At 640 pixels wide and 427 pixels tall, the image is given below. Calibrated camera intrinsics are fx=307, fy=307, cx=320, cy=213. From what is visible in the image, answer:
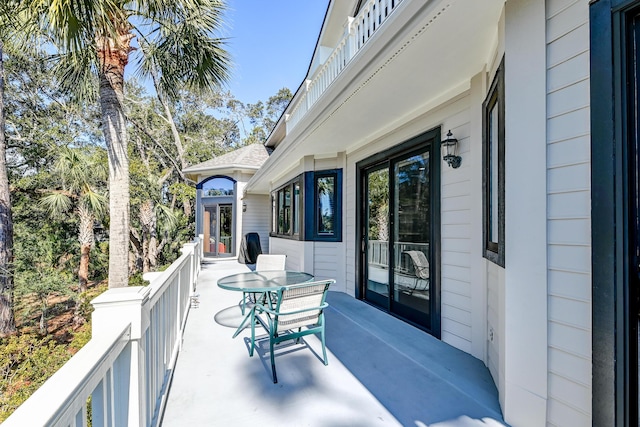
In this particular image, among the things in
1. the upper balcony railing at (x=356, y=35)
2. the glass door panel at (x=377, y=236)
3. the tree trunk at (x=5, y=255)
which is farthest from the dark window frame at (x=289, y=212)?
the tree trunk at (x=5, y=255)

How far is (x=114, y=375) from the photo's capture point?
1.42 meters

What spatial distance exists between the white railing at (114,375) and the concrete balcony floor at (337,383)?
0.40m

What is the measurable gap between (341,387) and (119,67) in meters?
6.15

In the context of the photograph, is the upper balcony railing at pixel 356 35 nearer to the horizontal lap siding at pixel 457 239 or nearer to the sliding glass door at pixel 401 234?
the horizontal lap siding at pixel 457 239

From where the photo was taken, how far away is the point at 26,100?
1328 centimetres

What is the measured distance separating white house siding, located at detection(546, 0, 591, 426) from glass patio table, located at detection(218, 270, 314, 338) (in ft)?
7.57

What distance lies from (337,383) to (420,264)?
6.54 ft

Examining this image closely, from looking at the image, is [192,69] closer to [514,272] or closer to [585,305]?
[514,272]

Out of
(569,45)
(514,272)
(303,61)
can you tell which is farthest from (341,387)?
(303,61)

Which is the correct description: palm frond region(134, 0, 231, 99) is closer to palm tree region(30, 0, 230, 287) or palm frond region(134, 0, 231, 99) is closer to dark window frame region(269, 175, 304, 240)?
palm tree region(30, 0, 230, 287)

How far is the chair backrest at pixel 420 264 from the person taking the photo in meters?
3.92

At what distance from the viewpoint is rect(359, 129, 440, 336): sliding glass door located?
3.89m

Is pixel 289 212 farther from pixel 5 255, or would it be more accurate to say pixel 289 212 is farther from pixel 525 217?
pixel 525 217

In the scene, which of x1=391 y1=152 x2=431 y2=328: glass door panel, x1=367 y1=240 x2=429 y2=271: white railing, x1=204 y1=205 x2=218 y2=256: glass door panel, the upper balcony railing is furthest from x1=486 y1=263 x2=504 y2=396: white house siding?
x1=204 y1=205 x2=218 y2=256: glass door panel
